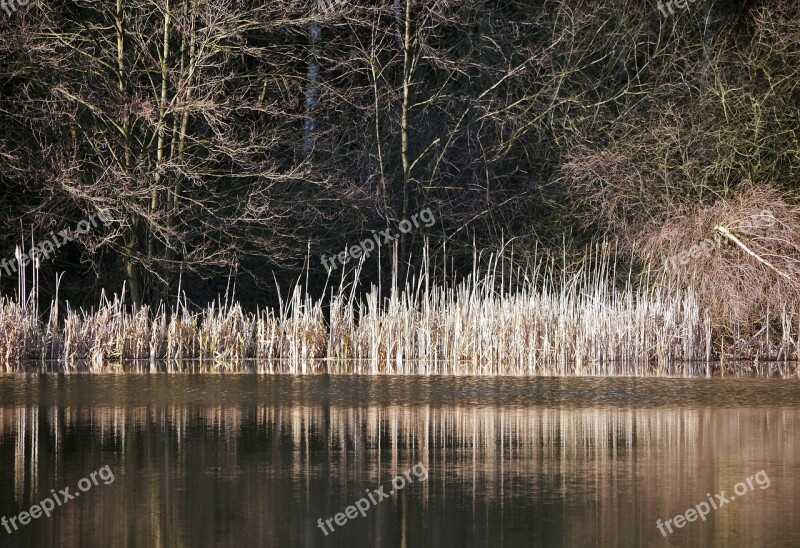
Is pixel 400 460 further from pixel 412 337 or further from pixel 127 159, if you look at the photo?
pixel 127 159

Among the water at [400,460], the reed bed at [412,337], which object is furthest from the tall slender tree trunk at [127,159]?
the water at [400,460]

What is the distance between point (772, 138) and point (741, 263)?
3.35 meters

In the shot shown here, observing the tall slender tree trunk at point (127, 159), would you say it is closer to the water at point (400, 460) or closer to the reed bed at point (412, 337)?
the reed bed at point (412, 337)

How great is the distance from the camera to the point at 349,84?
21891 mm

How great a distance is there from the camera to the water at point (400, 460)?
6547 mm

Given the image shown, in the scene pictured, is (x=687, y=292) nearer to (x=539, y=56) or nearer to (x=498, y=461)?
(x=539, y=56)

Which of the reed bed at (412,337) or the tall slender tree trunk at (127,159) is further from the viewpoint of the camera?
the tall slender tree trunk at (127,159)

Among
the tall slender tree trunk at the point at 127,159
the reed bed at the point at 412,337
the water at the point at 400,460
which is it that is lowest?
the water at the point at 400,460

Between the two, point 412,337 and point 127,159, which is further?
point 127,159

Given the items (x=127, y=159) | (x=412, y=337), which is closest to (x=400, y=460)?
(x=412, y=337)

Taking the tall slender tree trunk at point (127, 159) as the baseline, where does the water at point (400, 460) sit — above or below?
below

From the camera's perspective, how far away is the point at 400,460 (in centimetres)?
863

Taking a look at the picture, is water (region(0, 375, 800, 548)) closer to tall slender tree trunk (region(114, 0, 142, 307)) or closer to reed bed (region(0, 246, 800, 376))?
reed bed (region(0, 246, 800, 376))

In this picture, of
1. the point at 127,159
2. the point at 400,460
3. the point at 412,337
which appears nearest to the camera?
the point at 400,460
